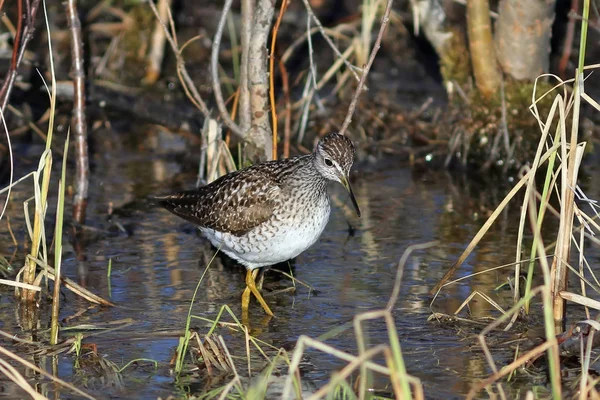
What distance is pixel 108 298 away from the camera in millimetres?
7547

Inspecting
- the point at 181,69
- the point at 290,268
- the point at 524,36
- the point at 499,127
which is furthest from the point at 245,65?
the point at 524,36

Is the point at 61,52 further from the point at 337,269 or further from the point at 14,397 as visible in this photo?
the point at 14,397

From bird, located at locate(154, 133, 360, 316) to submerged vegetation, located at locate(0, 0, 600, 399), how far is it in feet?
1.44

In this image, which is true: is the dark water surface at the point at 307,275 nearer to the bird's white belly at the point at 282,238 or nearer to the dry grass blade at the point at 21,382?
the bird's white belly at the point at 282,238

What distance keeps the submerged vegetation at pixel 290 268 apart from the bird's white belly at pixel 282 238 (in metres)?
0.43

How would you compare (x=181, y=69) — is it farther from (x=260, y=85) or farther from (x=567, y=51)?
(x=567, y=51)

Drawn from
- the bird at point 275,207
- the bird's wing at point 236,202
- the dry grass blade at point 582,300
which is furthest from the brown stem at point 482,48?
the dry grass blade at point 582,300

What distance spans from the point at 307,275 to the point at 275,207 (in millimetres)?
923

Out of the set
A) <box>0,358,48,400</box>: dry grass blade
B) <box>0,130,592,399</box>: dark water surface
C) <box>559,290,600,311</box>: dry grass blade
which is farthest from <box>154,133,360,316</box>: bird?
<box>0,358,48,400</box>: dry grass blade

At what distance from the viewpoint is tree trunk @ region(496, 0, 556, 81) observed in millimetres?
10531

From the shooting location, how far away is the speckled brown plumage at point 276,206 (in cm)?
742

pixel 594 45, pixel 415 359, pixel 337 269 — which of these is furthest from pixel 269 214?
pixel 594 45

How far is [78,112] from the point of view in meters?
8.70

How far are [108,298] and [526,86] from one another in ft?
18.2
